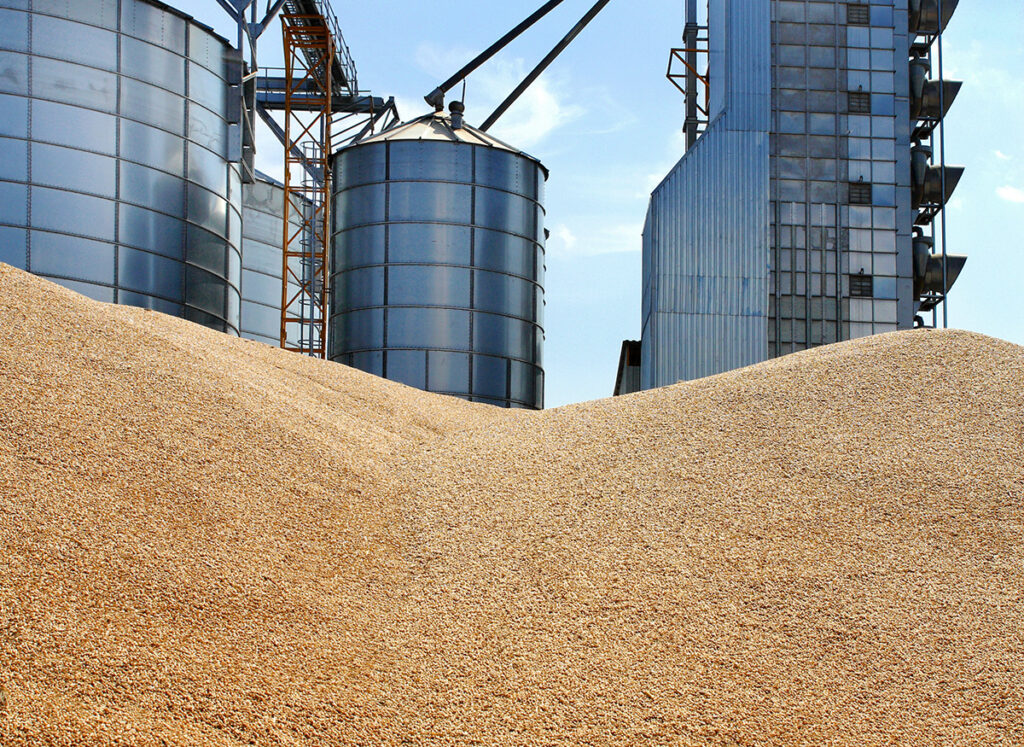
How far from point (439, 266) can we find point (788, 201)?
8094mm

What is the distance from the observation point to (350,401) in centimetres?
1337

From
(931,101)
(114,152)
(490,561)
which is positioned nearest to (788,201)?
(931,101)

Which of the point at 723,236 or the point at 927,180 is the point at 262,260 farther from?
the point at 927,180

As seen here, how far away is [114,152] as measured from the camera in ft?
63.7

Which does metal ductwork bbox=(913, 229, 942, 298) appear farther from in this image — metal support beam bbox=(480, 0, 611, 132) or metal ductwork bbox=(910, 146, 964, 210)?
metal support beam bbox=(480, 0, 611, 132)

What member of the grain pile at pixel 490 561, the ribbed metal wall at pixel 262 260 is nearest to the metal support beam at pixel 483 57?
the ribbed metal wall at pixel 262 260

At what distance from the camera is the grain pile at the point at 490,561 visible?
6797mm

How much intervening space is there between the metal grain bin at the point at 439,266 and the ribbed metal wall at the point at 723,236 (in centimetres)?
296

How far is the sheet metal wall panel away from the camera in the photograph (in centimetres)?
2195

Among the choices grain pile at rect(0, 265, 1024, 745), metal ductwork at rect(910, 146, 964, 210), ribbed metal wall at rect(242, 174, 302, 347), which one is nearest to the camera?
grain pile at rect(0, 265, 1024, 745)

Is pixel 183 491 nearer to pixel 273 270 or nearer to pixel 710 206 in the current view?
pixel 710 206

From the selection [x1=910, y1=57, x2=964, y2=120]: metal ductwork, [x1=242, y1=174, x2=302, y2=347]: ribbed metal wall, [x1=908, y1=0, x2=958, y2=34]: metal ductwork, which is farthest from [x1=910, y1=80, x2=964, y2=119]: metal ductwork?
[x1=242, y1=174, x2=302, y2=347]: ribbed metal wall

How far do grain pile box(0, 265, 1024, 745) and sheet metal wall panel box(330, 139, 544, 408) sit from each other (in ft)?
29.4

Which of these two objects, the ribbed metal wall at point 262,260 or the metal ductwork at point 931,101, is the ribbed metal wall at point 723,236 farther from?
the ribbed metal wall at point 262,260
